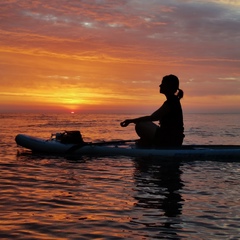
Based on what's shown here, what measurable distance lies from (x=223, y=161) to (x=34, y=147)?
6.24 m

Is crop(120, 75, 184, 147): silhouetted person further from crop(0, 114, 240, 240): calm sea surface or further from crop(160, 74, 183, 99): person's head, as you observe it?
crop(0, 114, 240, 240): calm sea surface

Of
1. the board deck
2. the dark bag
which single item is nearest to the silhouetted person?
the board deck

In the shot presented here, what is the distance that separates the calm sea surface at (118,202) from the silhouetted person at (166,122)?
1.65 m

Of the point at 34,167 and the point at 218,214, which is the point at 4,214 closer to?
the point at 218,214

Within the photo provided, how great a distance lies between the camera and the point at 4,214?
15.8 feet

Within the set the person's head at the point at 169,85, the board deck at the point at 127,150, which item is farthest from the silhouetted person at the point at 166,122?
the board deck at the point at 127,150

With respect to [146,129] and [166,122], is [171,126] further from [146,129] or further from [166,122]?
[146,129]

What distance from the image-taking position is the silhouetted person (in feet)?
33.7

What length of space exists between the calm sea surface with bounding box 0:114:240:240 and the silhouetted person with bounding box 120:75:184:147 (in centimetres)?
165

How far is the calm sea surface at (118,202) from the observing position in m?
4.32

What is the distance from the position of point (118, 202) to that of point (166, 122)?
5.42 m

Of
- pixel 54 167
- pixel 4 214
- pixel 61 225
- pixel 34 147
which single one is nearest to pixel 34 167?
pixel 54 167

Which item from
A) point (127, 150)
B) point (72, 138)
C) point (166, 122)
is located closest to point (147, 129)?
point (166, 122)

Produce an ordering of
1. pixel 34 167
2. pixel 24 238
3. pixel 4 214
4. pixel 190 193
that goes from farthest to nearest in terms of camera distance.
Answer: pixel 34 167, pixel 190 193, pixel 4 214, pixel 24 238
